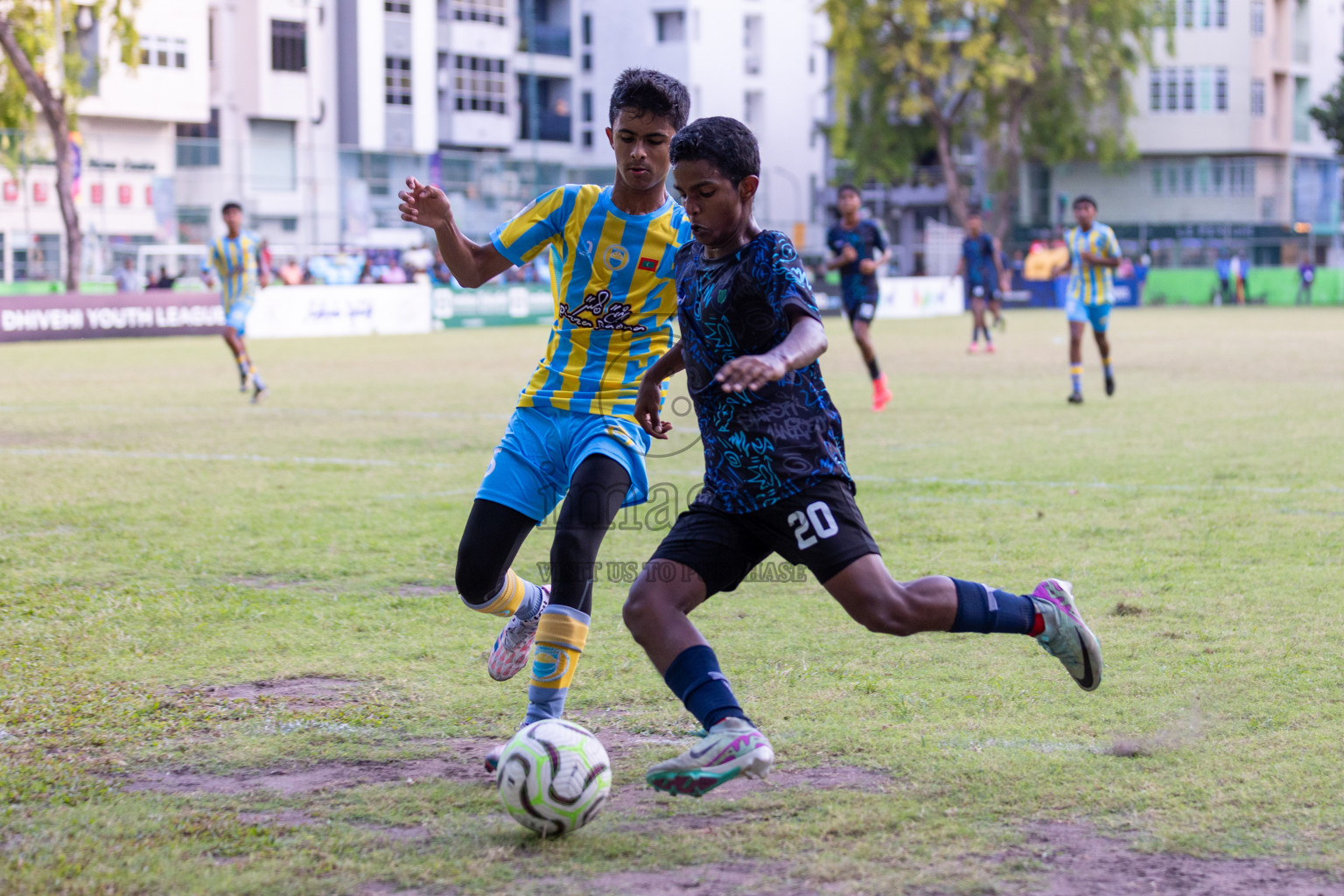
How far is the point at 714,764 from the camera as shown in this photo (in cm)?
365

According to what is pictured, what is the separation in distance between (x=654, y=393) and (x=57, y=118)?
A: 3438 cm

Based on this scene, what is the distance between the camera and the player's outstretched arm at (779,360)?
3.47 metres

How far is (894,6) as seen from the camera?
59094mm

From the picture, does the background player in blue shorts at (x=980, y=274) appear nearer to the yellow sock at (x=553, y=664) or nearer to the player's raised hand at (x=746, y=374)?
the yellow sock at (x=553, y=664)

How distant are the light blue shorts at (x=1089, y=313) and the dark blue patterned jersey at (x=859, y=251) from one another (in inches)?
84.9

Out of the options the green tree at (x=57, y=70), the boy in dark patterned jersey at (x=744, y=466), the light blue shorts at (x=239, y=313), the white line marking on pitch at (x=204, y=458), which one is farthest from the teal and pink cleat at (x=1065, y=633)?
the green tree at (x=57, y=70)

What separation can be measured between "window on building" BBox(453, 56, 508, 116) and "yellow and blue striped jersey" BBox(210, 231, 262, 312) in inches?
2050

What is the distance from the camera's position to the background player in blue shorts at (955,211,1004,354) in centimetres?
2578

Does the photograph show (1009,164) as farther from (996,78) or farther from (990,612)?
(990,612)

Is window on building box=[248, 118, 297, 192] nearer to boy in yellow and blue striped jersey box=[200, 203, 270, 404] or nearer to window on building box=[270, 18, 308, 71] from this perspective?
boy in yellow and blue striped jersey box=[200, 203, 270, 404]

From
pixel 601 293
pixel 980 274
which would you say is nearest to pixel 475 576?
pixel 601 293

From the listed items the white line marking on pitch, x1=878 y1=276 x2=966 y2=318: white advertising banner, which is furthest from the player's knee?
x1=878 y1=276 x2=966 y2=318: white advertising banner

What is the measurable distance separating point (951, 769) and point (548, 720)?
1127mm

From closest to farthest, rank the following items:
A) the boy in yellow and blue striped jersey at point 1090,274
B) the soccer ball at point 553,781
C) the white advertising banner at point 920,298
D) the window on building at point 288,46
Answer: the soccer ball at point 553,781
the boy in yellow and blue striped jersey at point 1090,274
the white advertising banner at point 920,298
the window on building at point 288,46
